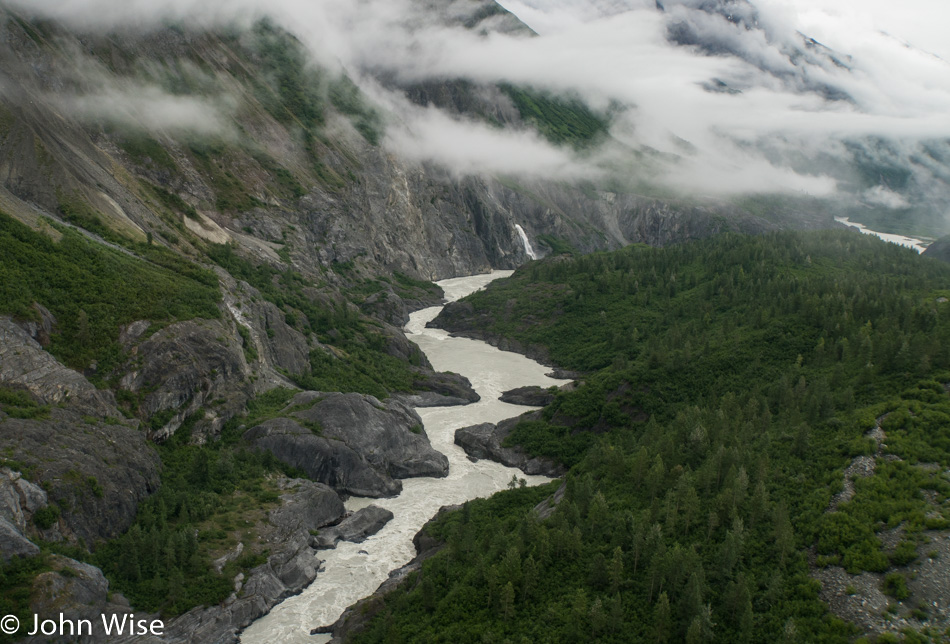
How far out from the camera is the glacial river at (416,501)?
153 feet

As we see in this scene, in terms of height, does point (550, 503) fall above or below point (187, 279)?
below

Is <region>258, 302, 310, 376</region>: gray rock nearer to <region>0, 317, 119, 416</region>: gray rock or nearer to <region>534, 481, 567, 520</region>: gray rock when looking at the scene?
<region>0, 317, 119, 416</region>: gray rock

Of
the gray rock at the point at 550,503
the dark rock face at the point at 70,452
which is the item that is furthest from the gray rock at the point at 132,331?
the gray rock at the point at 550,503

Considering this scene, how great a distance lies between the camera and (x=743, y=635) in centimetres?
3534

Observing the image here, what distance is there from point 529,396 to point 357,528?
43.8 m

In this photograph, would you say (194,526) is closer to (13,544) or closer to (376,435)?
(13,544)

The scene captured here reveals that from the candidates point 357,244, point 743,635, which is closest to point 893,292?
point 743,635

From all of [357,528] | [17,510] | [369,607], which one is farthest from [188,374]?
[369,607]

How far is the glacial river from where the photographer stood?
153ft

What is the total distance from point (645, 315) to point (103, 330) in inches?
3515

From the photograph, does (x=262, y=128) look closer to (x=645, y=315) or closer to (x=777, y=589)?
(x=645, y=315)

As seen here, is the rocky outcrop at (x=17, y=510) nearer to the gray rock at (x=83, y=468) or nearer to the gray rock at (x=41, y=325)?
the gray rock at (x=83, y=468)

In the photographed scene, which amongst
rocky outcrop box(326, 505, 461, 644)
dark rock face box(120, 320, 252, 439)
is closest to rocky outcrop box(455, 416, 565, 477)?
rocky outcrop box(326, 505, 461, 644)

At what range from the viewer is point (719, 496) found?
45906mm
